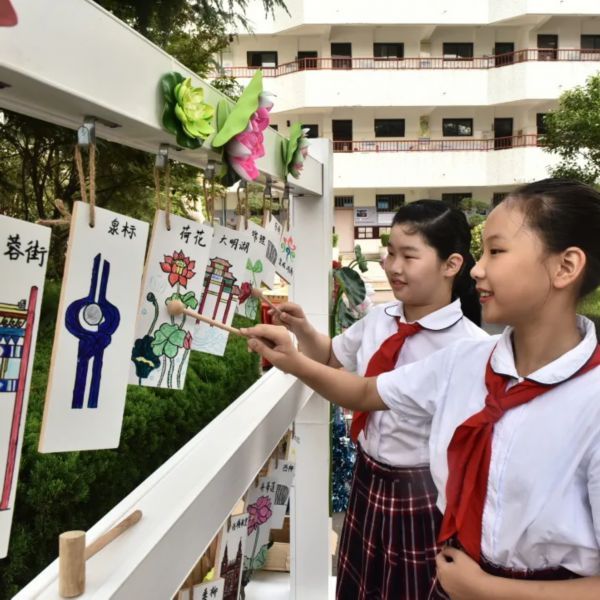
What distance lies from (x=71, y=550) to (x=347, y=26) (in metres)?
16.8

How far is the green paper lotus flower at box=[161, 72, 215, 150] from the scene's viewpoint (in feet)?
2.27

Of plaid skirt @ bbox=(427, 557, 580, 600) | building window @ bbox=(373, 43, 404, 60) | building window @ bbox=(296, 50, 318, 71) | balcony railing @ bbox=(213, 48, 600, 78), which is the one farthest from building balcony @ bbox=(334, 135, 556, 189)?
plaid skirt @ bbox=(427, 557, 580, 600)

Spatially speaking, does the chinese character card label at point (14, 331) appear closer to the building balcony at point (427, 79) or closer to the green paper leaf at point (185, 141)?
the green paper leaf at point (185, 141)

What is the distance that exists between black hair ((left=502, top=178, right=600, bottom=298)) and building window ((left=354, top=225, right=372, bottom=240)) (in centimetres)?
1588

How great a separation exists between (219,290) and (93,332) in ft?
1.25

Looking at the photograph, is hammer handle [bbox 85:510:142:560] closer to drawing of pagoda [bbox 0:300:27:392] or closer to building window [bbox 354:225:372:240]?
drawing of pagoda [bbox 0:300:27:392]

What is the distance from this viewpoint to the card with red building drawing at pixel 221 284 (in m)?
0.92

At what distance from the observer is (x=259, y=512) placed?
1.34 metres

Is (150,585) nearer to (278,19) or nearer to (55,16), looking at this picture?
(55,16)

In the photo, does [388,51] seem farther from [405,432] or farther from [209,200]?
[209,200]

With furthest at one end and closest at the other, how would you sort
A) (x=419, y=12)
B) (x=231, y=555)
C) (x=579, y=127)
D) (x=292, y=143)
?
(x=419, y=12) < (x=579, y=127) < (x=292, y=143) < (x=231, y=555)

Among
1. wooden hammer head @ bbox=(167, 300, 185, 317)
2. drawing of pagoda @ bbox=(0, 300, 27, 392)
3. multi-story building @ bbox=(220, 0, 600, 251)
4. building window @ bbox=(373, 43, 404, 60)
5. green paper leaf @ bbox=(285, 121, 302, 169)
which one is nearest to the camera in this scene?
drawing of pagoda @ bbox=(0, 300, 27, 392)

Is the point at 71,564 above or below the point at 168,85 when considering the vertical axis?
below

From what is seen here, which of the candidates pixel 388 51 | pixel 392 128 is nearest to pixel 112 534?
pixel 392 128
